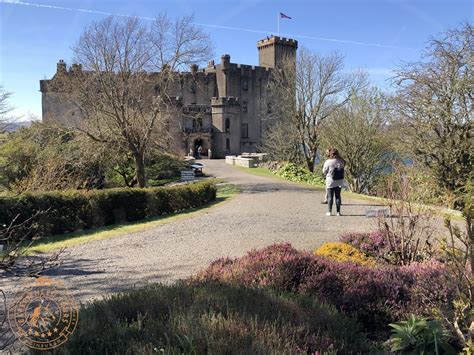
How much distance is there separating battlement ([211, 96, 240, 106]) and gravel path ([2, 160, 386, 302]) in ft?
141

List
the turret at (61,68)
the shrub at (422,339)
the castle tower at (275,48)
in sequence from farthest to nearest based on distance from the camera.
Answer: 1. the castle tower at (275,48)
2. the turret at (61,68)
3. the shrub at (422,339)

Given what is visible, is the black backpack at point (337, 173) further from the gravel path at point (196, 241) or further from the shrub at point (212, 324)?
the shrub at point (212, 324)

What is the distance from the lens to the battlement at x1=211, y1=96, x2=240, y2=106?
186ft

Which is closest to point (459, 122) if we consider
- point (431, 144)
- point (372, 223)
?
point (431, 144)

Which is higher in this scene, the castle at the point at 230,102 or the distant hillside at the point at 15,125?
the castle at the point at 230,102

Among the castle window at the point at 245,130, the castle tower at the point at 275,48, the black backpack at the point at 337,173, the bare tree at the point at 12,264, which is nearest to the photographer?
the bare tree at the point at 12,264

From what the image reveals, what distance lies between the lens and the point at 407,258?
684cm

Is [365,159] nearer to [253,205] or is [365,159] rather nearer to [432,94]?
[432,94]

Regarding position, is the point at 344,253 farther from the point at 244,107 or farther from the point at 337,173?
the point at 244,107

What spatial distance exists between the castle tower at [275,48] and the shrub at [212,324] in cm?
5996

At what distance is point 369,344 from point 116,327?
7.27ft

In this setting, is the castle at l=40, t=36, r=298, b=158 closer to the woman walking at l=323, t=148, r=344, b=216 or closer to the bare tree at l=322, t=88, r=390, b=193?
the bare tree at l=322, t=88, r=390, b=193

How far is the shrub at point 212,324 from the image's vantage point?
2840 mm

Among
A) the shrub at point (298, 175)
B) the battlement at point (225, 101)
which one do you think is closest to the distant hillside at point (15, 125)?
the shrub at point (298, 175)
